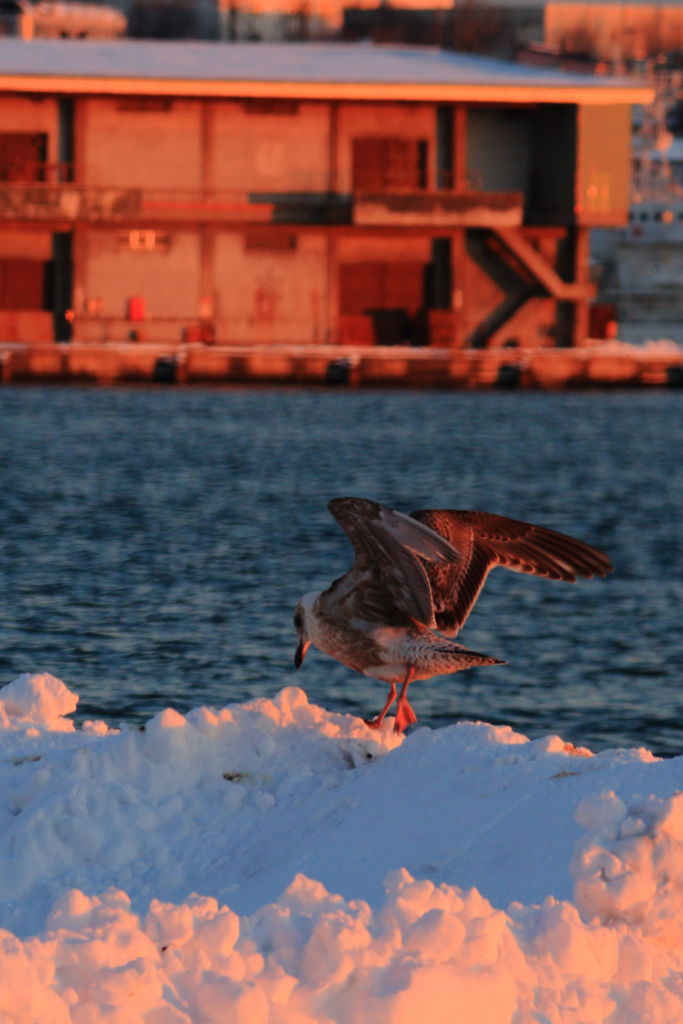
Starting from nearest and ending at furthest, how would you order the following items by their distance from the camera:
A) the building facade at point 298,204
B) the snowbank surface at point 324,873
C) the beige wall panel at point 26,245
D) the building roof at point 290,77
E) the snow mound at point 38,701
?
the snowbank surface at point 324,873 < the snow mound at point 38,701 < the building roof at point 290,77 < the building facade at point 298,204 < the beige wall panel at point 26,245

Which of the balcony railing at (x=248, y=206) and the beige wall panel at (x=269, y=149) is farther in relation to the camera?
the beige wall panel at (x=269, y=149)

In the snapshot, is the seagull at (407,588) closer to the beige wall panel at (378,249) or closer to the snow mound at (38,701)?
the snow mound at (38,701)

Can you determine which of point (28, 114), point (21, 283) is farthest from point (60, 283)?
point (28, 114)

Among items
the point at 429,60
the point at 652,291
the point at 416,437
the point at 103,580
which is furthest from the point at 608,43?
the point at 103,580

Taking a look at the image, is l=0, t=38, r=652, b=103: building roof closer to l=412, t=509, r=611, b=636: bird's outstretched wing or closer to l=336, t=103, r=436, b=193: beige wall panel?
l=336, t=103, r=436, b=193: beige wall panel

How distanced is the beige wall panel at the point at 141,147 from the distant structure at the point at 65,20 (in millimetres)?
47350

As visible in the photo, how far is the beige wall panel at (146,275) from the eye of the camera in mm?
60031

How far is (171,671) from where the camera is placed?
19.5 m

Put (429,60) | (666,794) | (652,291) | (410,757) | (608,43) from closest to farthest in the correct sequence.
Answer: (666,794) → (410,757) → (429,60) → (652,291) → (608,43)

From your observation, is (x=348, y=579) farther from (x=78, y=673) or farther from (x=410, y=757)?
(x=78, y=673)

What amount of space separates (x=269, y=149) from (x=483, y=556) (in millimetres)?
50336

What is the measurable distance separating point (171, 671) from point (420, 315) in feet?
140

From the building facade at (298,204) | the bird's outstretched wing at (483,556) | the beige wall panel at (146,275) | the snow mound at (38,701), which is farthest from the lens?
the beige wall panel at (146,275)

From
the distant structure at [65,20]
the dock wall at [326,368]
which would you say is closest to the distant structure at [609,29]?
the distant structure at [65,20]
